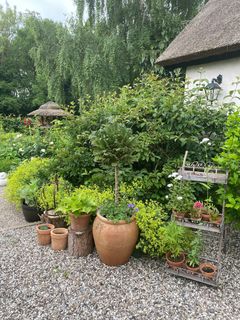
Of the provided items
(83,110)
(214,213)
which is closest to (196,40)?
(83,110)

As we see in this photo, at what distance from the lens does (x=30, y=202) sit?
3.63 metres

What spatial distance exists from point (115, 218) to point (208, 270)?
105 cm

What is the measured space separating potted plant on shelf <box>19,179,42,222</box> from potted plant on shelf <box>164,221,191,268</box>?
2004mm

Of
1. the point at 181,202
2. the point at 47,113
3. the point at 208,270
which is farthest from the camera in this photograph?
the point at 47,113

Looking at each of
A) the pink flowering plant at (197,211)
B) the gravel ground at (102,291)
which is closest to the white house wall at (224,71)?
the pink flowering plant at (197,211)

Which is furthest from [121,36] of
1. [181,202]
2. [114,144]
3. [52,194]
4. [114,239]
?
[114,239]

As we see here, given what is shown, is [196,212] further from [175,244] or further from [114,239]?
[114,239]

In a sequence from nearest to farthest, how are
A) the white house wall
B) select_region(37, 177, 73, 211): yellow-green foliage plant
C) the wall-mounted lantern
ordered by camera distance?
select_region(37, 177, 73, 211): yellow-green foliage plant
the wall-mounted lantern
the white house wall

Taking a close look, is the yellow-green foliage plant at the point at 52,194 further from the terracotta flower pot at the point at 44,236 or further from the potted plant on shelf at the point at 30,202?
the terracotta flower pot at the point at 44,236

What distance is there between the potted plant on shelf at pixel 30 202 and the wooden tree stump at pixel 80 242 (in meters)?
1.03

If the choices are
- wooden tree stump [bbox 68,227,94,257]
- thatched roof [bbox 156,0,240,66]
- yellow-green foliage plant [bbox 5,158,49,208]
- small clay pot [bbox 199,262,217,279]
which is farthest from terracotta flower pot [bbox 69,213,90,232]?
thatched roof [bbox 156,0,240,66]

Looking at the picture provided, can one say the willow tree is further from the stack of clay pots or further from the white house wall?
the stack of clay pots

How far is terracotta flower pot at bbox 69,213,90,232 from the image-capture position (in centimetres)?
270

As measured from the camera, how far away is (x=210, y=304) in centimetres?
212
